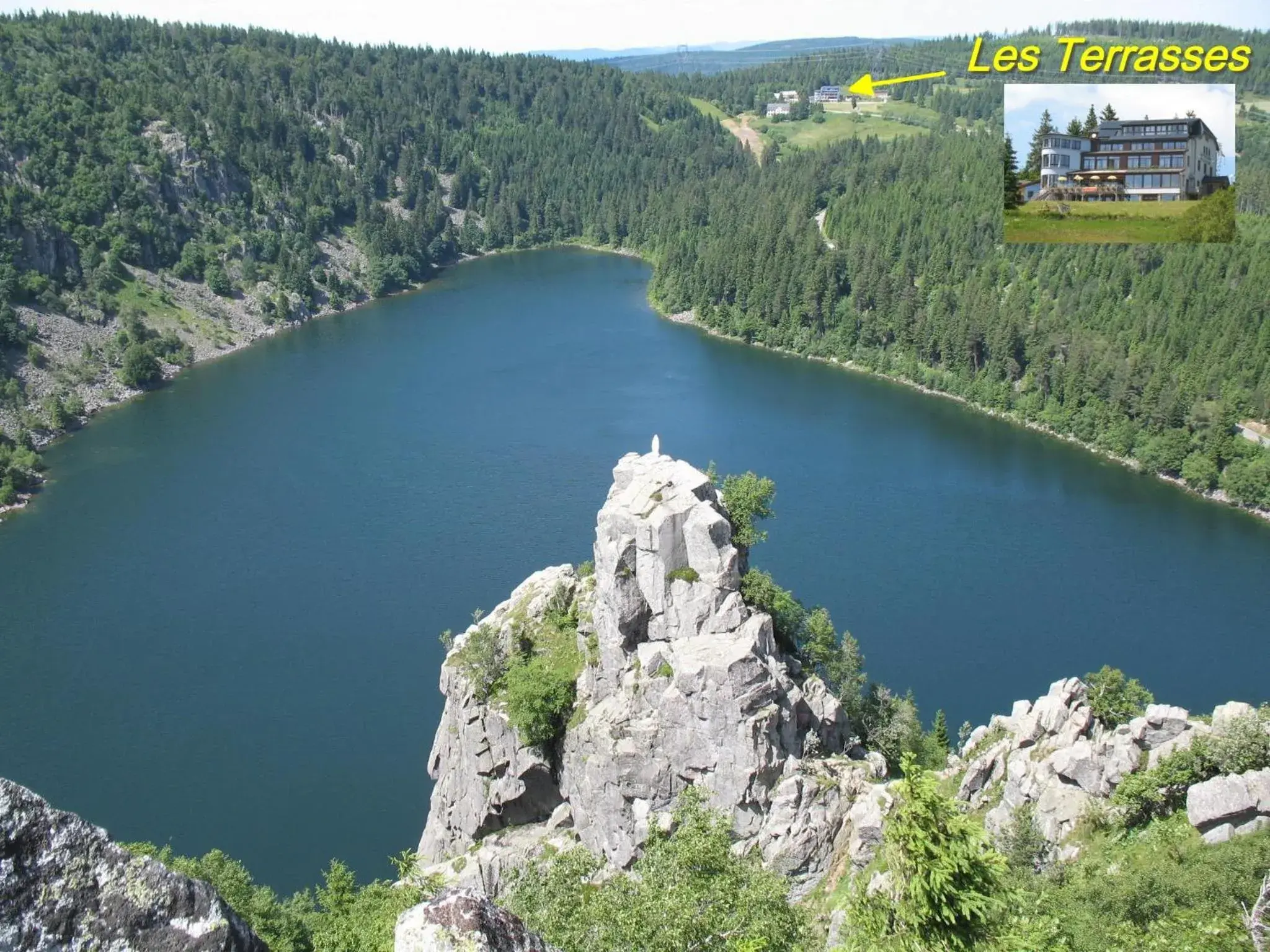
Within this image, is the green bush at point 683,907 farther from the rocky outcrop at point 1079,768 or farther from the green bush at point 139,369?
the green bush at point 139,369

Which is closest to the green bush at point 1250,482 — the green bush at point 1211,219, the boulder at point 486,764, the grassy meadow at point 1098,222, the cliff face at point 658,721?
the green bush at point 1211,219

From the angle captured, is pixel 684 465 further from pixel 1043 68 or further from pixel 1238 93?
pixel 1238 93

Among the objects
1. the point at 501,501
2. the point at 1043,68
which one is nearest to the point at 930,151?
the point at 1043,68

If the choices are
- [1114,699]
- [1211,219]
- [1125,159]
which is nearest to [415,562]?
[1114,699]

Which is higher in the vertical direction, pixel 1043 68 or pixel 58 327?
pixel 1043 68

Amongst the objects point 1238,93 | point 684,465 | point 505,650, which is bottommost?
point 505,650

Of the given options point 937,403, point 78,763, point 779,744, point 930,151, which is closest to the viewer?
point 779,744
